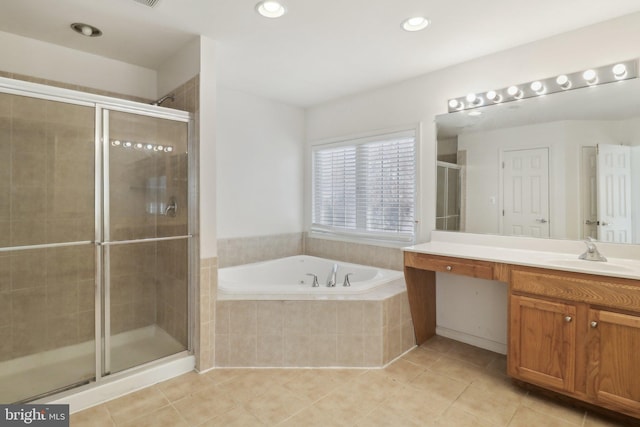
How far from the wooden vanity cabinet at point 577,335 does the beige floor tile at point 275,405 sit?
4.55 feet

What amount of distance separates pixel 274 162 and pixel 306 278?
1.35 metres

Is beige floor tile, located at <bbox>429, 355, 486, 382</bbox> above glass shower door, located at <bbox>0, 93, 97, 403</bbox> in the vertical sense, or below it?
below

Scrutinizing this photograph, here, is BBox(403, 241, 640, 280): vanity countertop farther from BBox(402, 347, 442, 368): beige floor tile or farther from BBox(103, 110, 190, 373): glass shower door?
BBox(103, 110, 190, 373): glass shower door

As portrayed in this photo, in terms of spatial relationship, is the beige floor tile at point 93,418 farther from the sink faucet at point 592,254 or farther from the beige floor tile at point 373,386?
the sink faucet at point 592,254

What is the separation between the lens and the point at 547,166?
2.32 meters

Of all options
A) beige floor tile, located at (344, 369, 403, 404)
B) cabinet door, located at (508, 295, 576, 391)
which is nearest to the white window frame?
cabinet door, located at (508, 295, 576, 391)

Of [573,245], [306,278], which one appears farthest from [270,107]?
[573,245]

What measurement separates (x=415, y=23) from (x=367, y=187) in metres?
1.67

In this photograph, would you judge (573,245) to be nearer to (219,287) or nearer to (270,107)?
(219,287)

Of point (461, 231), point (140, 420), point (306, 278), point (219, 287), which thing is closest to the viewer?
point (140, 420)

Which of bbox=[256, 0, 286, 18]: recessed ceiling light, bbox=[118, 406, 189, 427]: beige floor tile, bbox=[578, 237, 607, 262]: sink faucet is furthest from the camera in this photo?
bbox=[578, 237, 607, 262]: sink faucet

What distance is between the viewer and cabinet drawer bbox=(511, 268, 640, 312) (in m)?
1.67

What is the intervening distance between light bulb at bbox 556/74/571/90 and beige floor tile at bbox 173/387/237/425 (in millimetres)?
2988

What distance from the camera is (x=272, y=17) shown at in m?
2.02
